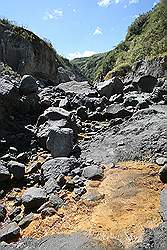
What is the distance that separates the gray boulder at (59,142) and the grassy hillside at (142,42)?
22.4 meters

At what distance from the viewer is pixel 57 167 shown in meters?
9.55

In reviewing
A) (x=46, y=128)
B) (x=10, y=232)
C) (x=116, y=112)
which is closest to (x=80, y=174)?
(x=10, y=232)

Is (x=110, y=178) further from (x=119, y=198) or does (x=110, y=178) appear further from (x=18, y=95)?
(x=18, y=95)

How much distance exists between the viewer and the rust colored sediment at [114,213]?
22.3 feet

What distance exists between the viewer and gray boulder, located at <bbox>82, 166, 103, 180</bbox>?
8961 millimetres

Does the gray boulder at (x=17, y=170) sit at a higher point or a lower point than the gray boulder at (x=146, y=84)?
lower

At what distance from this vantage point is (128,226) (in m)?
6.86

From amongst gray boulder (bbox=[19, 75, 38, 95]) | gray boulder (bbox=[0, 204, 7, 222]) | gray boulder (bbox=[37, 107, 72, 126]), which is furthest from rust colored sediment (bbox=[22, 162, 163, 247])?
gray boulder (bbox=[19, 75, 38, 95])

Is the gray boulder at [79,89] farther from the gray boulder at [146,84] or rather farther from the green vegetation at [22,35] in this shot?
the green vegetation at [22,35]

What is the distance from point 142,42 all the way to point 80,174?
36.3 meters

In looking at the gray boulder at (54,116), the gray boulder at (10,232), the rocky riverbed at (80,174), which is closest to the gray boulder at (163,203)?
the rocky riverbed at (80,174)

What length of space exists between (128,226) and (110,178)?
216cm

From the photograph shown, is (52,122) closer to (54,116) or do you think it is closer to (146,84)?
(54,116)

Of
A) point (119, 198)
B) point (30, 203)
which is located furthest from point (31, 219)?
point (119, 198)
